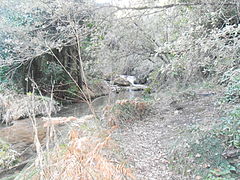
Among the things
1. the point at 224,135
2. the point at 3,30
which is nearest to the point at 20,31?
the point at 3,30

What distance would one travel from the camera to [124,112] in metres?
4.23

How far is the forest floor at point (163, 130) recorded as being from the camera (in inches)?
97.2

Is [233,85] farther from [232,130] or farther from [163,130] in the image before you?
[163,130]

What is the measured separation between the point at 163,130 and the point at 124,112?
99 centimetres

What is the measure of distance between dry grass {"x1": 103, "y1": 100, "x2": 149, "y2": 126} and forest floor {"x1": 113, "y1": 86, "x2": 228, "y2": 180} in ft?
0.53

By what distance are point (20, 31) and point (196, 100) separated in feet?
14.8

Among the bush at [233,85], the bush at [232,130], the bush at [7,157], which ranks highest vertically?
the bush at [233,85]

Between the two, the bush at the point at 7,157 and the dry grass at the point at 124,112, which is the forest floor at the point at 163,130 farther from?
the bush at the point at 7,157

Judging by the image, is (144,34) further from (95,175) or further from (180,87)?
(95,175)

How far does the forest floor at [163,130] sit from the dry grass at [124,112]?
163 millimetres

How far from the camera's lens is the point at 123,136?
3512 millimetres

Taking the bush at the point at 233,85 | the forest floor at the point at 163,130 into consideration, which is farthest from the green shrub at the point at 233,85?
the forest floor at the point at 163,130

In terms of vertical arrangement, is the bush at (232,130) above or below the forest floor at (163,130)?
above

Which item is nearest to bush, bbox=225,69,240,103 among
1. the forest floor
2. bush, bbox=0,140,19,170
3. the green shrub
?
the green shrub
